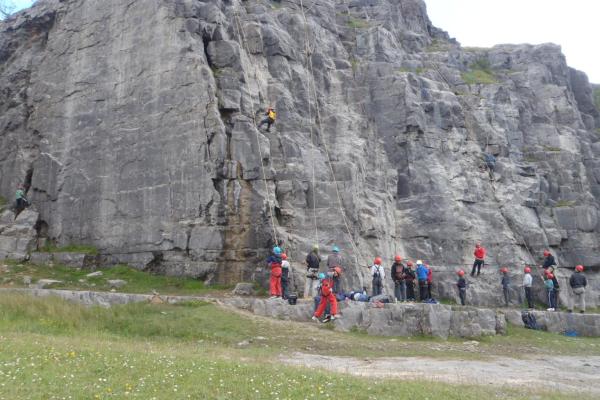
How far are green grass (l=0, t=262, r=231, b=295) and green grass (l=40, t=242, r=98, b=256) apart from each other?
1.00m

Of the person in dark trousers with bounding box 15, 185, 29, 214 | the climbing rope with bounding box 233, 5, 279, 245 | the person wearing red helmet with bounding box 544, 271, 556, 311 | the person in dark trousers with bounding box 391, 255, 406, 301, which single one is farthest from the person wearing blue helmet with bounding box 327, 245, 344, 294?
the person in dark trousers with bounding box 15, 185, 29, 214

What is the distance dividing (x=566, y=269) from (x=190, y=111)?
24141 mm

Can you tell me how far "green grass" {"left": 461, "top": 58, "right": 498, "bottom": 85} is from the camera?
41000 millimetres

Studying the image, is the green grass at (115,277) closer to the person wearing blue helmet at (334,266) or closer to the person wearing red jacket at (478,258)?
the person wearing blue helmet at (334,266)

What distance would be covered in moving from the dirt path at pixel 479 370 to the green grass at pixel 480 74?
92.1 ft

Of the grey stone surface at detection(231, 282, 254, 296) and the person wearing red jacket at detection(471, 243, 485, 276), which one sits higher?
the person wearing red jacket at detection(471, 243, 485, 276)

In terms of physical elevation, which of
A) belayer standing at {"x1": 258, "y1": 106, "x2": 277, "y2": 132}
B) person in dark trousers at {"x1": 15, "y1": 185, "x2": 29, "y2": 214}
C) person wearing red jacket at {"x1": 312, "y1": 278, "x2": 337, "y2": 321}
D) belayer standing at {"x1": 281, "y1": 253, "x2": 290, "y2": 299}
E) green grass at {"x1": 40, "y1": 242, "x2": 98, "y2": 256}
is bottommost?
person wearing red jacket at {"x1": 312, "y1": 278, "x2": 337, "y2": 321}

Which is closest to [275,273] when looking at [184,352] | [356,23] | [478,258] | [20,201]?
[184,352]

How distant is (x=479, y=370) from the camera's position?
1425cm

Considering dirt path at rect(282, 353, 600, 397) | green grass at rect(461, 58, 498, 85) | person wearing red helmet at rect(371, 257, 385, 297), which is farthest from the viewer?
green grass at rect(461, 58, 498, 85)

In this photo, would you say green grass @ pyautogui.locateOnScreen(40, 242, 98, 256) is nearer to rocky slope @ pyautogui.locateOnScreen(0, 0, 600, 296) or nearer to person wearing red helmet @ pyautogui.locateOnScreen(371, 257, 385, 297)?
rocky slope @ pyautogui.locateOnScreen(0, 0, 600, 296)

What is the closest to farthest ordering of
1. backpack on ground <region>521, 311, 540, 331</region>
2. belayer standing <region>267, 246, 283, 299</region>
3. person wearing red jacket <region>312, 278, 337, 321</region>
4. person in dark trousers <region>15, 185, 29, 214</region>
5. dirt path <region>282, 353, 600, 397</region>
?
dirt path <region>282, 353, 600, 397</region>
person wearing red jacket <region>312, 278, 337, 321</region>
belayer standing <region>267, 246, 283, 299</region>
backpack on ground <region>521, 311, 540, 331</region>
person in dark trousers <region>15, 185, 29, 214</region>

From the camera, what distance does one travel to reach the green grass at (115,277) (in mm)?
22844

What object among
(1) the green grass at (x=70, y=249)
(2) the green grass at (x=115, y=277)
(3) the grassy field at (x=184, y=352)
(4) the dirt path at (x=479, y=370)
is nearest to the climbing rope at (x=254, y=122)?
(2) the green grass at (x=115, y=277)
